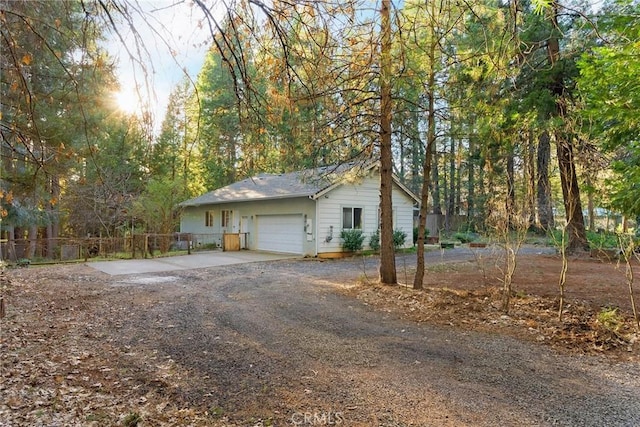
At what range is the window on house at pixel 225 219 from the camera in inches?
797

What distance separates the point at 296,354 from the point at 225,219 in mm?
16931

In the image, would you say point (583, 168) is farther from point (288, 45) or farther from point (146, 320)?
point (146, 320)

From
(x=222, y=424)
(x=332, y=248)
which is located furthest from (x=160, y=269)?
(x=222, y=424)

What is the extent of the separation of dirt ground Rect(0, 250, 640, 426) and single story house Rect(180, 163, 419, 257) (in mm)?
6921

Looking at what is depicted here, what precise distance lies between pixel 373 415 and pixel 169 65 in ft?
10.0

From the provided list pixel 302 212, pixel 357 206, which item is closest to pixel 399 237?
pixel 357 206

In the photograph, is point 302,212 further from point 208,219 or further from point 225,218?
point 208,219

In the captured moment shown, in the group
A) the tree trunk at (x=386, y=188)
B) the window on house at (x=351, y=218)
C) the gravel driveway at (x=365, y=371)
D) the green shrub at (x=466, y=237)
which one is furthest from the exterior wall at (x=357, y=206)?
the gravel driveway at (x=365, y=371)

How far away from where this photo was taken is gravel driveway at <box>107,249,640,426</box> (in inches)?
123

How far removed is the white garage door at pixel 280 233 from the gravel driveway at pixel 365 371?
30.9 feet

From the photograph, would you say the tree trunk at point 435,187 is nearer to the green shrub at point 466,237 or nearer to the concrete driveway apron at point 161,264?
the green shrub at point 466,237

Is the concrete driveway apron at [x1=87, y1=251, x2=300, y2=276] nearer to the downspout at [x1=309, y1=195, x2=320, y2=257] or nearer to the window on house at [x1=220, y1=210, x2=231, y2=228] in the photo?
the downspout at [x1=309, y1=195, x2=320, y2=257]

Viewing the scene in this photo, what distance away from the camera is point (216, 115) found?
10.0ft

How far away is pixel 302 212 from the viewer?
52.5 ft
